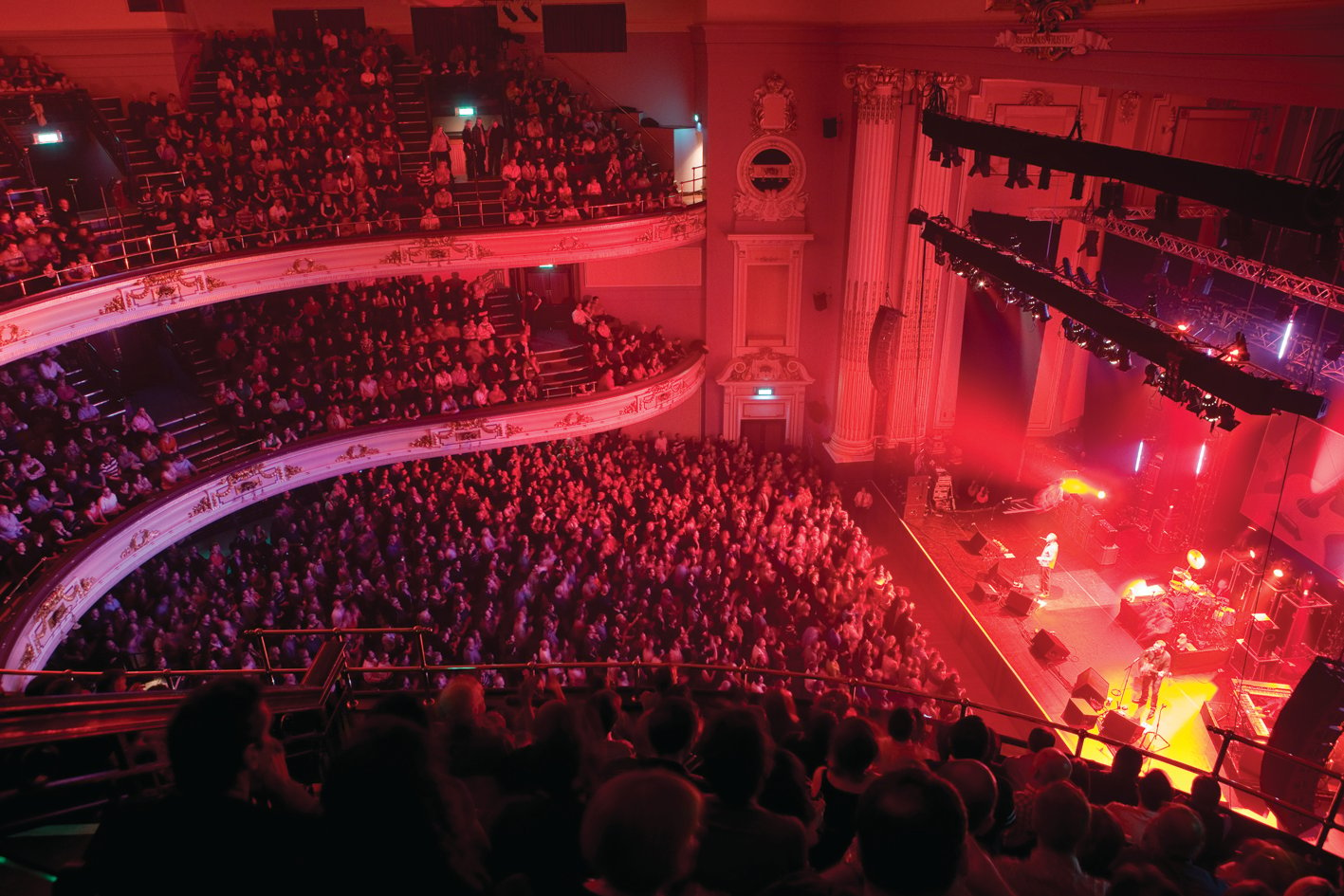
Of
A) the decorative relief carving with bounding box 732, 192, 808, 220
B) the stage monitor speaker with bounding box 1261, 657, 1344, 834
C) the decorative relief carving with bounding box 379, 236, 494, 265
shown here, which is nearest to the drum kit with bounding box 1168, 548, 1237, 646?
the stage monitor speaker with bounding box 1261, 657, 1344, 834

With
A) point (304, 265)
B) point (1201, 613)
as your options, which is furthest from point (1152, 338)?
point (304, 265)

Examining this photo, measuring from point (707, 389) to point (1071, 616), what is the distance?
328 inches

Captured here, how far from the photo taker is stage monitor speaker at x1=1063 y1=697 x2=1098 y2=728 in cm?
1139

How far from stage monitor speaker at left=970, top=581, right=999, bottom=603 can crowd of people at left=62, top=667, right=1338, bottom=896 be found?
10.5m

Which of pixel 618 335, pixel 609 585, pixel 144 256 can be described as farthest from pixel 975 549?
pixel 144 256

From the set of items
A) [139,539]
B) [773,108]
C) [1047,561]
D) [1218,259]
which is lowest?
[1047,561]

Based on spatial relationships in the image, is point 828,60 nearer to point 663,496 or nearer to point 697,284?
point 697,284

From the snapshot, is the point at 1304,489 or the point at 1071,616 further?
the point at 1071,616

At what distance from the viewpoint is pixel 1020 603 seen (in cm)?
1365

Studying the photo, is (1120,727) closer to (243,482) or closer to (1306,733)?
(1306,733)

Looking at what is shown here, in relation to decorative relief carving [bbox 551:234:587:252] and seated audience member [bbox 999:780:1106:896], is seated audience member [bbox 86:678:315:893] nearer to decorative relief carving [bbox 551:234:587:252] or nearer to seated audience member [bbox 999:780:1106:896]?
seated audience member [bbox 999:780:1106:896]

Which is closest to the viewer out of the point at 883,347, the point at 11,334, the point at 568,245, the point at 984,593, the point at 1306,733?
the point at 1306,733

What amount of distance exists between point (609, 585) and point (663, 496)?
2.45m

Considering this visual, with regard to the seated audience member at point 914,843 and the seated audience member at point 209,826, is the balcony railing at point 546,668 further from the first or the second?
the seated audience member at point 914,843
